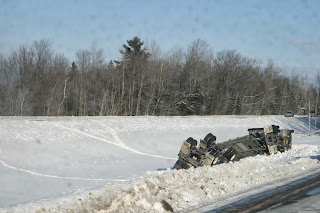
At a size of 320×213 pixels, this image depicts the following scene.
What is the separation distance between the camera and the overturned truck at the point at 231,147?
14117mm

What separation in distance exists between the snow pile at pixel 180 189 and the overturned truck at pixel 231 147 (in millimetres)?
1068

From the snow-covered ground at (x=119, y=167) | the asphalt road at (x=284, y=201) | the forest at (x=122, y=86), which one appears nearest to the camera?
the asphalt road at (x=284, y=201)

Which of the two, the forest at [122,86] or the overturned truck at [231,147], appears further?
the forest at [122,86]

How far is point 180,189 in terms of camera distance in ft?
31.6

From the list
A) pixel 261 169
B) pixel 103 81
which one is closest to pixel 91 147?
pixel 261 169

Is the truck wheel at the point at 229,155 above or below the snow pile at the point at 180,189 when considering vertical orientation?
above

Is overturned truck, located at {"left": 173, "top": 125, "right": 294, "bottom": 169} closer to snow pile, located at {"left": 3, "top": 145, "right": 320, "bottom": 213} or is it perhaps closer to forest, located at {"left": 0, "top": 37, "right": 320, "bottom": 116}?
snow pile, located at {"left": 3, "top": 145, "right": 320, "bottom": 213}

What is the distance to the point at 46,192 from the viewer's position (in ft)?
45.9

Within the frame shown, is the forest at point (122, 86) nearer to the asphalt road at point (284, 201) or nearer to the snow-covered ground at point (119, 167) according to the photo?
the snow-covered ground at point (119, 167)

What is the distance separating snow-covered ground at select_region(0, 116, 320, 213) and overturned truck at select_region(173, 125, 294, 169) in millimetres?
679

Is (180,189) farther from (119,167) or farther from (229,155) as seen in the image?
(119,167)

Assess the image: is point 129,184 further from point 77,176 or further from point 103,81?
point 103,81

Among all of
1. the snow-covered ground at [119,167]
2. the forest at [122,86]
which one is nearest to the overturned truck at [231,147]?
the snow-covered ground at [119,167]

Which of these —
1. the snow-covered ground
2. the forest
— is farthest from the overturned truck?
the forest
